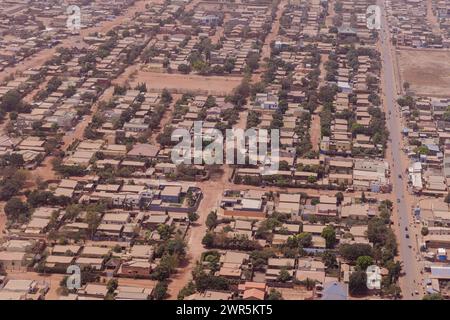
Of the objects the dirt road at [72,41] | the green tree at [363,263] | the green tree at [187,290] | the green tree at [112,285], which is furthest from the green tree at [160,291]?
the dirt road at [72,41]

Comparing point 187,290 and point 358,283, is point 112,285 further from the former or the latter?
point 358,283

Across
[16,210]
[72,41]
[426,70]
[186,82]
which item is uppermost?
[16,210]

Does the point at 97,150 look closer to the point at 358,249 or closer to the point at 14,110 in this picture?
the point at 14,110

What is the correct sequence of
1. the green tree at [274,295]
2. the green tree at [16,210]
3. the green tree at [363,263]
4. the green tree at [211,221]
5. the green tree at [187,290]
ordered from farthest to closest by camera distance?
the green tree at [16,210]
the green tree at [211,221]
the green tree at [363,263]
the green tree at [187,290]
the green tree at [274,295]

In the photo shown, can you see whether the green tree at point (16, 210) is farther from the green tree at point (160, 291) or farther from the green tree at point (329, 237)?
the green tree at point (329, 237)

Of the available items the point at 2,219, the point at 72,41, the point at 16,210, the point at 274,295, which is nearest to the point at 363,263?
the point at 274,295

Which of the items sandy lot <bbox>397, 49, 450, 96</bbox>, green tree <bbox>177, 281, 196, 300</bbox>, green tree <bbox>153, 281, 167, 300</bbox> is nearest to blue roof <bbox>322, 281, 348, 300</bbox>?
green tree <bbox>177, 281, 196, 300</bbox>
